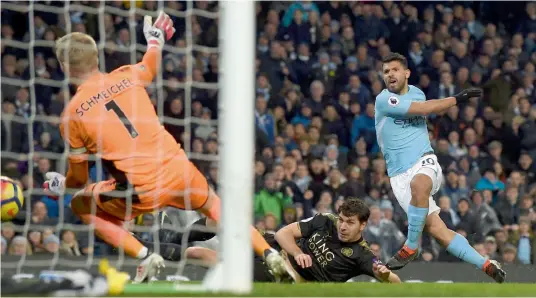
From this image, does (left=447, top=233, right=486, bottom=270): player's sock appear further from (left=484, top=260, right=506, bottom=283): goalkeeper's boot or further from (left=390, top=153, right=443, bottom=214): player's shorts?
(left=390, top=153, right=443, bottom=214): player's shorts

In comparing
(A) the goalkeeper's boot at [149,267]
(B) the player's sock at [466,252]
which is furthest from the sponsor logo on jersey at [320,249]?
(A) the goalkeeper's boot at [149,267]

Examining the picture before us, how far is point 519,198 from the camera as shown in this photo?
48.0ft

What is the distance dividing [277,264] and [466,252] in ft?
7.43

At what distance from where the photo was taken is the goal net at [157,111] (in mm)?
6668

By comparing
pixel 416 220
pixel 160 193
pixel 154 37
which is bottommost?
pixel 416 220

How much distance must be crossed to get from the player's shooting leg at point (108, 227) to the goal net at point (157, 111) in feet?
0.29

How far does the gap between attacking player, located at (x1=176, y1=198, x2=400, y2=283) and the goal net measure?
695mm

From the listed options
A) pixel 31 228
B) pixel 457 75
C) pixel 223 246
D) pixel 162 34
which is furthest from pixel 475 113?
pixel 223 246

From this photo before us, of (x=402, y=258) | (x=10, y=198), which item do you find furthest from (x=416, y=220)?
(x=10, y=198)

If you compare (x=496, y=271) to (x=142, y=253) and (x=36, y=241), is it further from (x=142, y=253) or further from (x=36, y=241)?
(x=36, y=241)

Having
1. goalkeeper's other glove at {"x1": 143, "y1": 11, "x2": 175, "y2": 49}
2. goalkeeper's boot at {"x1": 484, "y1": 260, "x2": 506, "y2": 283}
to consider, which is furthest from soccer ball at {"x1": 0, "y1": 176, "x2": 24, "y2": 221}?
goalkeeper's boot at {"x1": 484, "y1": 260, "x2": 506, "y2": 283}

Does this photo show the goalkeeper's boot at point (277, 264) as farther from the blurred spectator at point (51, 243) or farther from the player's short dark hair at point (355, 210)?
the blurred spectator at point (51, 243)

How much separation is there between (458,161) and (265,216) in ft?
11.2

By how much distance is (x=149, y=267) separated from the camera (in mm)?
8039
